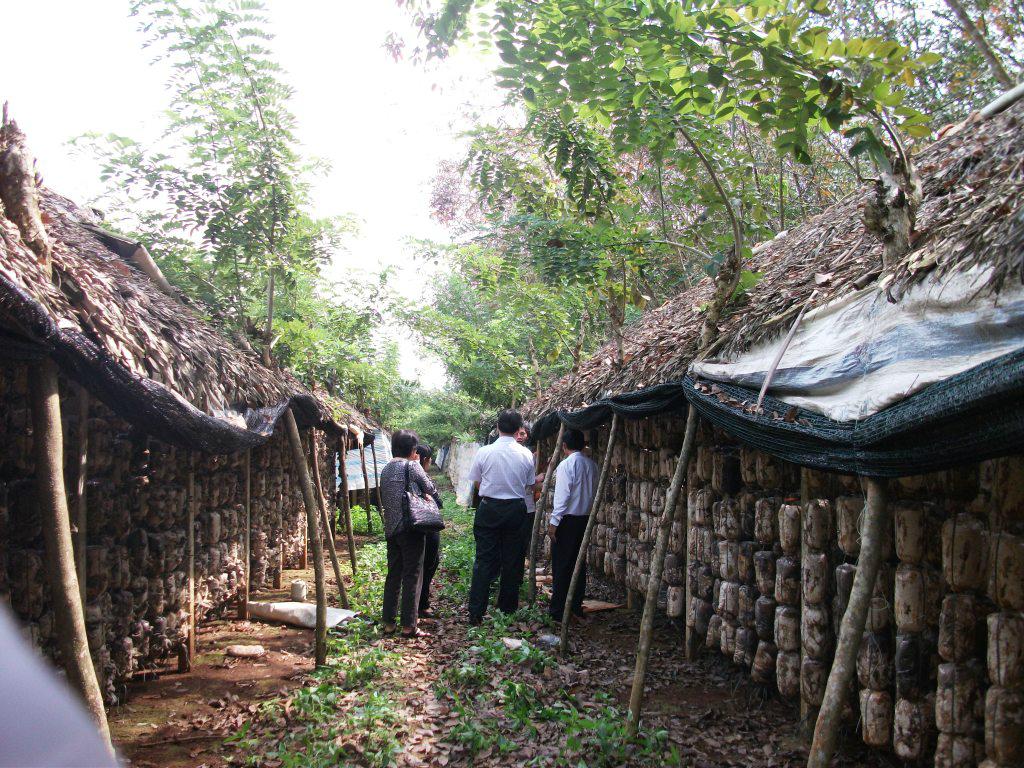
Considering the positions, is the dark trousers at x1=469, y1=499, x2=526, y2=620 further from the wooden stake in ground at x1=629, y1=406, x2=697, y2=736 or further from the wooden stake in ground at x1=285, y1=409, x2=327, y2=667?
the wooden stake in ground at x1=629, y1=406, x2=697, y2=736

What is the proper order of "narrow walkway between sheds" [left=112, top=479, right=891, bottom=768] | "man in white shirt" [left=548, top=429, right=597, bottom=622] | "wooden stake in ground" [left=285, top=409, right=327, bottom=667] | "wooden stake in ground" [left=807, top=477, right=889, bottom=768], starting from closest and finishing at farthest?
1. "wooden stake in ground" [left=807, top=477, right=889, bottom=768]
2. "narrow walkway between sheds" [left=112, top=479, right=891, bottom=768]
3. "wooden stake in ground" [left=285, top=409, right=327, bottom=667]
4. "man in white shirt" [left=548, top=429, right=597, bottom=622]

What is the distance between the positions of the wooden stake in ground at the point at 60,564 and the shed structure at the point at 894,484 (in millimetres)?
3243

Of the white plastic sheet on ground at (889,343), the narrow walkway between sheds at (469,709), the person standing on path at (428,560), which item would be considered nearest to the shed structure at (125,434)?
the narrow walkway between sheds at (469,709)

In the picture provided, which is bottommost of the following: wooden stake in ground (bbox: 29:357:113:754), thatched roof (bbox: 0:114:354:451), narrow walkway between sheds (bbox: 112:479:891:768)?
narrow walkway between sheds (bbox: 112:479:891:768)

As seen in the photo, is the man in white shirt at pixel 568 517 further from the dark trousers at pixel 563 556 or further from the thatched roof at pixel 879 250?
the thatched roof at pixel 879 250

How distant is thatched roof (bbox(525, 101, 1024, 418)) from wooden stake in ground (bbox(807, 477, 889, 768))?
0.99 meters

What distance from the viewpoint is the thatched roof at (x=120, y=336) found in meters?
3.09

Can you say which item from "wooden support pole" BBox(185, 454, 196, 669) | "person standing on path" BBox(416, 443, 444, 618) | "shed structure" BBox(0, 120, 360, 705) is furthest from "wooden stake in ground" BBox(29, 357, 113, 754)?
"person standing on path" BBox(416, 443, 444, 618)

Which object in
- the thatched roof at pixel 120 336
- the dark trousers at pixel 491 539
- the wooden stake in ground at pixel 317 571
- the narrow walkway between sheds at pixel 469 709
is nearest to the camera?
the thatched roof at pixel 120 336

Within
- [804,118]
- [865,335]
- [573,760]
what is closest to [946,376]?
[865,335]

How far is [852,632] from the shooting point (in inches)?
106

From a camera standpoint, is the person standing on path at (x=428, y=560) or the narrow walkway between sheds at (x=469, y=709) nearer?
the narrow walkway between sheds at (x=469, y=709)

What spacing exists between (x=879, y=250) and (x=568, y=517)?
3.76 meters

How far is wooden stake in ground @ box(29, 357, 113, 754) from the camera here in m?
2.77
